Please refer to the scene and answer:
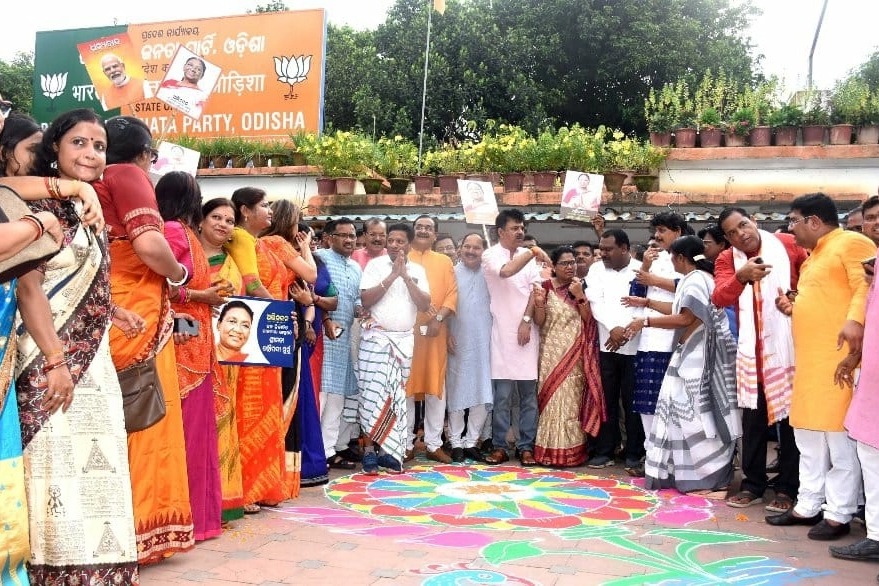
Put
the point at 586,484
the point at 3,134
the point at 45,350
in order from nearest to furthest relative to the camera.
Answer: the point at 45,350 < the point at 3,134 < the point at 586,484

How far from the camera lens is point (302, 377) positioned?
228 inches

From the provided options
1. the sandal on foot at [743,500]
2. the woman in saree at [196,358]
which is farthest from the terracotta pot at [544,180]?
the woman in saree at [196,358]

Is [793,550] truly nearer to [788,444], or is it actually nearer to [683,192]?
[788,444]

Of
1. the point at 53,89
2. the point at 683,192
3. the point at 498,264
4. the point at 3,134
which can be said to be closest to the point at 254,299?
the point at 3,134

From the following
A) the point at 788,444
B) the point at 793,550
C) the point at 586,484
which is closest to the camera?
the point at 793,550

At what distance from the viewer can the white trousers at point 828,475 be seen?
15.4ft

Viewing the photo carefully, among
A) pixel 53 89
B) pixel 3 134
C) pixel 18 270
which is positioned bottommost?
pixel 18 270

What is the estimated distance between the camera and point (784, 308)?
16.9 feet

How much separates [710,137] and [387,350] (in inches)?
207

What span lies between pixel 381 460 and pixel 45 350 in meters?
3.95

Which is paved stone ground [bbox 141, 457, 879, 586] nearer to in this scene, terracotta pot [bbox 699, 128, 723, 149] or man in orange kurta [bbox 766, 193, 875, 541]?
man in orange kurta [bbox 766, 193, 875, 541]

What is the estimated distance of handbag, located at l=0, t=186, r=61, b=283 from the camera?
260 centimetres

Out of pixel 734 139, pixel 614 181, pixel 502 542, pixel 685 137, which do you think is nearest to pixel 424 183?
pixel 614 181

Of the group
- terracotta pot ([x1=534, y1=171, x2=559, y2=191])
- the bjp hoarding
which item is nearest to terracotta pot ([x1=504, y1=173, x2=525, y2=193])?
terracotta pot ([x1=534, y1=171, x2=559, y2=191])
